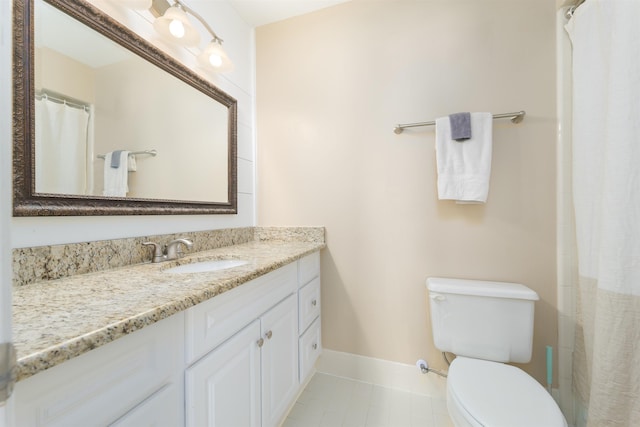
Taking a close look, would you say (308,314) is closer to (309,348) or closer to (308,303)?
(308,303)

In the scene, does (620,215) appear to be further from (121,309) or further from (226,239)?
(226,239)

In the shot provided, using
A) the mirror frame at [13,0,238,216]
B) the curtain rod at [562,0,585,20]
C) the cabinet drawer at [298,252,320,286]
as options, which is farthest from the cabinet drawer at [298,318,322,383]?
the curtain rod at [562,0,585,20]

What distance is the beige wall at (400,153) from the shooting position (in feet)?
4.28

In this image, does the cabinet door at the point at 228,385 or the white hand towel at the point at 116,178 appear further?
the white hand towel at the point at 116,178

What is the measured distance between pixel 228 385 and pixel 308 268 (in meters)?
0.71

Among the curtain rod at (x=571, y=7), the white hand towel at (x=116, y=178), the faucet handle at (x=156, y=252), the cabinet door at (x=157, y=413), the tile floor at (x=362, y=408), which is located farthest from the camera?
the tile floor at (x=362, y=408)

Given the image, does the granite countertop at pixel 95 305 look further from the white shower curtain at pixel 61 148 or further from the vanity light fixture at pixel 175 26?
the vanity light fixture at pixel 175 26

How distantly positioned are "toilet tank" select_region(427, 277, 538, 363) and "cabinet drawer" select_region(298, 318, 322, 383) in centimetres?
68

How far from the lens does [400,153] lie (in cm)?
152

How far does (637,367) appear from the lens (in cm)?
87

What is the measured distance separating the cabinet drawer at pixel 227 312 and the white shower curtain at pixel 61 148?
629 millimetres

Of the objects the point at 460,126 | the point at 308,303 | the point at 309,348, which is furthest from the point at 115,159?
the point at 460,126

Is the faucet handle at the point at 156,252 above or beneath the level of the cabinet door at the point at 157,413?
above

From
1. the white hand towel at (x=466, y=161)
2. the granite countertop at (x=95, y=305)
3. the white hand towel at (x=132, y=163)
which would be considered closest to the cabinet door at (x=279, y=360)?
the granite countertop at (x=95, y=305)
